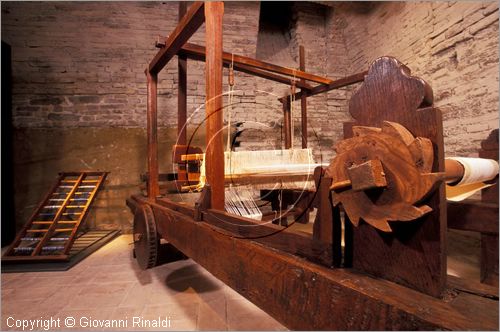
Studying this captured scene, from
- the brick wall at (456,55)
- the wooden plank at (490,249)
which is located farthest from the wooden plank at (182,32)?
the brick wall at (456,55)

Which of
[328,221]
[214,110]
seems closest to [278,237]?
[328,221]

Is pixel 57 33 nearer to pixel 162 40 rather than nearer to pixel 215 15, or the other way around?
pixel 162 40

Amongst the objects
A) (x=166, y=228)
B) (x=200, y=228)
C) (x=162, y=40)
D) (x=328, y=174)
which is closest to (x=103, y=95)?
(x=162, y=40)

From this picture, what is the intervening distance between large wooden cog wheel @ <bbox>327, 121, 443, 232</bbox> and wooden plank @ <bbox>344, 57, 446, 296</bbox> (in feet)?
0.12

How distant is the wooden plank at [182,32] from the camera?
1544mm

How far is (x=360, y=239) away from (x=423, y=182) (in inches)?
9.3

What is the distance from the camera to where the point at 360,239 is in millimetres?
661

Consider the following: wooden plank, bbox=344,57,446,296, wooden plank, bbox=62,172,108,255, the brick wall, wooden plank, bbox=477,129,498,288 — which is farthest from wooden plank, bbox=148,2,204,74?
the brick wall

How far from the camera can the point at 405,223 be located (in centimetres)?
58

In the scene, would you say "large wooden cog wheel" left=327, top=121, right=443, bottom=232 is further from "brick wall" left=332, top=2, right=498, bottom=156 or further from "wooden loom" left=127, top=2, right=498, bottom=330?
"brick wall" left=332, top=2, right=498, bottom=156

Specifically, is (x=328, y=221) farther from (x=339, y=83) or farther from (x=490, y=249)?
(x=339, y=83)

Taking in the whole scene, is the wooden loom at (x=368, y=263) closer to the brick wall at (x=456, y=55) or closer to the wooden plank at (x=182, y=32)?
the wooden plank at (x=182, y=32)

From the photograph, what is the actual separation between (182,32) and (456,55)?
3280mm

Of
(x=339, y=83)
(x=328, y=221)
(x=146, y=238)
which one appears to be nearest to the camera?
(x=328, y=221)
